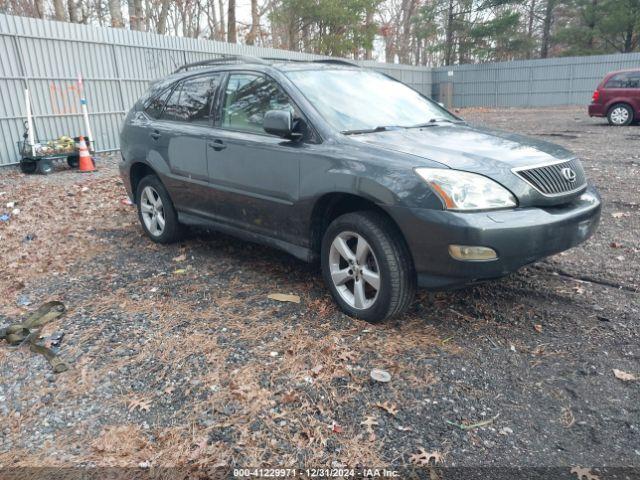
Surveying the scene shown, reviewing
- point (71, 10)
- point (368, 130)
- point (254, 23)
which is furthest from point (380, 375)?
point (254, 23)

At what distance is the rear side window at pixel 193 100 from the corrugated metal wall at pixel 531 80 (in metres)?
25.5

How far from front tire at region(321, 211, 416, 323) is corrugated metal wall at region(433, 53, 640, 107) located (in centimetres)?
2620

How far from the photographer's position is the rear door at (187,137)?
462 centimetres

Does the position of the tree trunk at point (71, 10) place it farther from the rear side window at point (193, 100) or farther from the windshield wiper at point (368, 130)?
the windshield wiper at point (368, 130)

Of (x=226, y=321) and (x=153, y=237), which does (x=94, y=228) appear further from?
(x=226, y=321)

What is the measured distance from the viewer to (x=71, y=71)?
11.3 m

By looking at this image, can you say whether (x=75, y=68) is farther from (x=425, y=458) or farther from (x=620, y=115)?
(x=620, y=115)

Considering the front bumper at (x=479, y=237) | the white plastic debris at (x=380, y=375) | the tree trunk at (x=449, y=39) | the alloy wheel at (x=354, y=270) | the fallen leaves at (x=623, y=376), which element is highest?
the tree trunk at (x=449, y=39)

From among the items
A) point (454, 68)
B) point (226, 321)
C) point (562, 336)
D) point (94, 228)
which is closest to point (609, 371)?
point (562, 336)

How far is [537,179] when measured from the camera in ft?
10.6

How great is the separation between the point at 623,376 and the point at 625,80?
15.0m

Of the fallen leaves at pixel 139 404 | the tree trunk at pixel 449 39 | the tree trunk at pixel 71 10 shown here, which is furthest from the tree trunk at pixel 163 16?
the fallen leaves at pixel 139 404

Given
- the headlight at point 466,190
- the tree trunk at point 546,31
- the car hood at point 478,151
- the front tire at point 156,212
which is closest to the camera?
the headlight at point 466,190

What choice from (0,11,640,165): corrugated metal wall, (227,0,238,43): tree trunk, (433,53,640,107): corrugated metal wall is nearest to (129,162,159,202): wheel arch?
(0,11,640,165): corrugated metal wall
